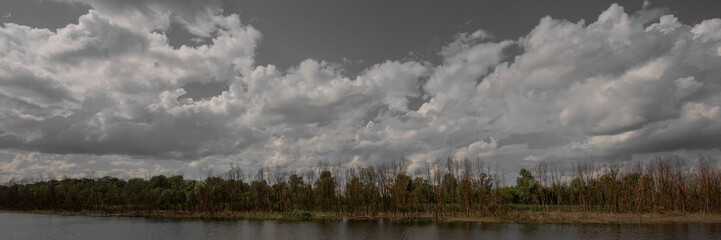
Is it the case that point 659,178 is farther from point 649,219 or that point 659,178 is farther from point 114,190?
point 114,190

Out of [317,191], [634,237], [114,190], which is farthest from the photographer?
[114,190]

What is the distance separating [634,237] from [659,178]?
29923 mm

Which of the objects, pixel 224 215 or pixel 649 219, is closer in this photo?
pixel 649 219

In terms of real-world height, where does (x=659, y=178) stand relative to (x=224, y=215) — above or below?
above

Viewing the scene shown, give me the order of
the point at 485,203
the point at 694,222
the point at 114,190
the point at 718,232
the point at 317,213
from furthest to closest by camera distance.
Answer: the point at 114,190 → the point at 317,213 → the point at 485,203 → the point at 694,222 → the point at 718,232

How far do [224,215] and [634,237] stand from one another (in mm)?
55543

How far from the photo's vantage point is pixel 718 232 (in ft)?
112

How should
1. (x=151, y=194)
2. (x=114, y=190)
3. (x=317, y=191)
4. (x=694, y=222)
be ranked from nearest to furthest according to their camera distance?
(x=694, y=222) → (x=317, y=191) → (x=151, y=194) → (x=114, y=190)

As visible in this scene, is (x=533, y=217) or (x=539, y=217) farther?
(x=533, y=217)

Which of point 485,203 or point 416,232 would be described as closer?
point 416,232

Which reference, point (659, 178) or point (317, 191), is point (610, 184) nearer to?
point (659, 178)

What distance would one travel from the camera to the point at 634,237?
3114 centimetres

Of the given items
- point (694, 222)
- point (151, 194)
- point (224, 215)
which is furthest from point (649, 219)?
point (151, 194)

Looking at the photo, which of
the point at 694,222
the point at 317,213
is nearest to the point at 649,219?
the point at 694,222
